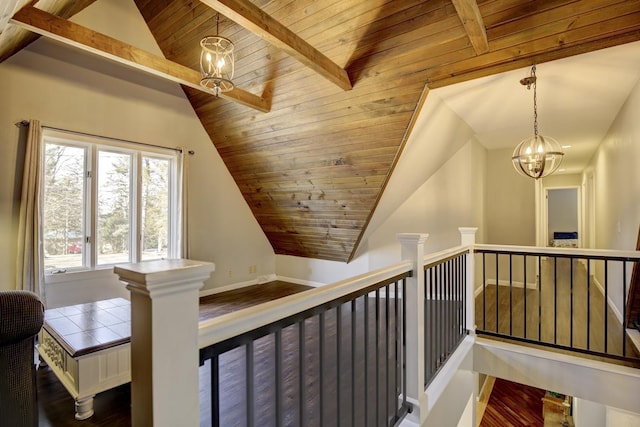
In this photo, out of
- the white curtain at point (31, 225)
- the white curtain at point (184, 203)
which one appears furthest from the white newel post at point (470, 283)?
the white curtain at point (31, 225)

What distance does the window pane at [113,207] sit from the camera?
12.7 feet

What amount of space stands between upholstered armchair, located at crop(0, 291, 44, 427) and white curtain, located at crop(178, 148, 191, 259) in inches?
121

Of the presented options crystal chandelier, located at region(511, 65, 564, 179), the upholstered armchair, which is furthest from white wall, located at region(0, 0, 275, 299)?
crystal chandelier, located at region(511, 65, 564, 179)

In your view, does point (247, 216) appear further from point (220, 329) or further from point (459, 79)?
point (220, 329)

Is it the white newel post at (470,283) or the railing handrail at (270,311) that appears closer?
the railing handrail at (270,311)

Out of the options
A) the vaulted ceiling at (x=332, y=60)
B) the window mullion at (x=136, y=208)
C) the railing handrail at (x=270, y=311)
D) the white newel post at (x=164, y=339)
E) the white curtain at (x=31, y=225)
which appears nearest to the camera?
the white newel post at (x=164, y=339)

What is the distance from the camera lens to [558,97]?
3.13 metres

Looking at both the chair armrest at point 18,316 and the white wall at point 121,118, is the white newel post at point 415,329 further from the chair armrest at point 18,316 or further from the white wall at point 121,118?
the white wall at point 121,118

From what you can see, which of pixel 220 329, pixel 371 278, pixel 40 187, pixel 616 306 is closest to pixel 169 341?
pixel 220 329

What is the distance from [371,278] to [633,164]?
3.08 m

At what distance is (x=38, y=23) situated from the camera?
2.43 metres

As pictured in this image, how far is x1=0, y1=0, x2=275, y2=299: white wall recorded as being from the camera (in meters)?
3.19

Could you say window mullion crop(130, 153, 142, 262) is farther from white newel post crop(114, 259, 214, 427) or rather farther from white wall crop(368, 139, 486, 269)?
white newel post crop(114, 259, 214, 427)

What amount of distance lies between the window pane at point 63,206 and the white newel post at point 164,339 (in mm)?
3656
